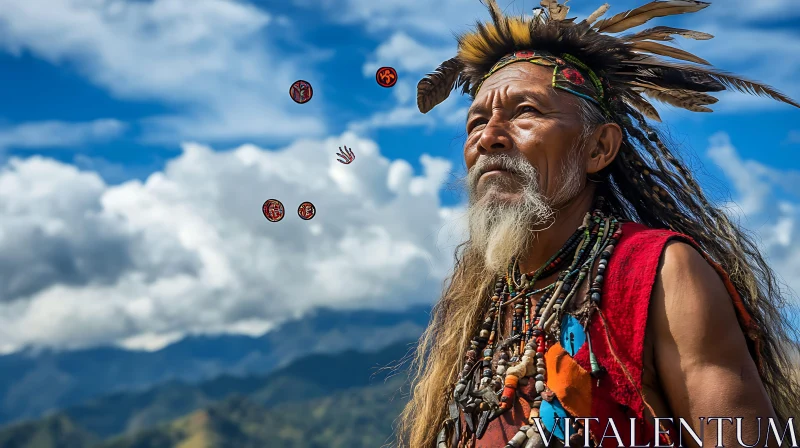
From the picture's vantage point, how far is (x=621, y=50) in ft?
14.8

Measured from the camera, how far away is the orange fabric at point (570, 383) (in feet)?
11.3

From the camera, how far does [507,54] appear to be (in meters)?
4.69

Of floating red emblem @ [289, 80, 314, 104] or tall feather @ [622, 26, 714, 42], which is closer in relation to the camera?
tall feather @ [622, 26, 714, 42]

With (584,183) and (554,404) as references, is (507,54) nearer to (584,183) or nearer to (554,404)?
(584,183)

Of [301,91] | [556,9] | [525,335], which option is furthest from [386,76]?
[525,335]

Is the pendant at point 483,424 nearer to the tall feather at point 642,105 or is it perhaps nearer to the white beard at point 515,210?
the white beard at point 515,210

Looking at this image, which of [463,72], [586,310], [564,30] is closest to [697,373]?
[586,310]

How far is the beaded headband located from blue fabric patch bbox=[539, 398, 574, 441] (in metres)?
1.73

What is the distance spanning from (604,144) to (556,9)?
0.88 meters

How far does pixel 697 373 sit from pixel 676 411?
214 millimetres

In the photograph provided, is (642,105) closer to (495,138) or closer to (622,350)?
(495,138)

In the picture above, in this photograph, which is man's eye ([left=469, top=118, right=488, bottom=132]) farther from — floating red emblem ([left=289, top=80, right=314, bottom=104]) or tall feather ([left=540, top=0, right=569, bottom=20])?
floating red emblem ([left=289, top=80, right=314, bottom=104])

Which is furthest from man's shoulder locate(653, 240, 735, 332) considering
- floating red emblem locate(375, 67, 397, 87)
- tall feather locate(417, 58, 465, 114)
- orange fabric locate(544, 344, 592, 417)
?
floating red emblem locate(375, 67, 397, 87)

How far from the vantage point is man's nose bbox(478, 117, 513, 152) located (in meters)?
4.17
